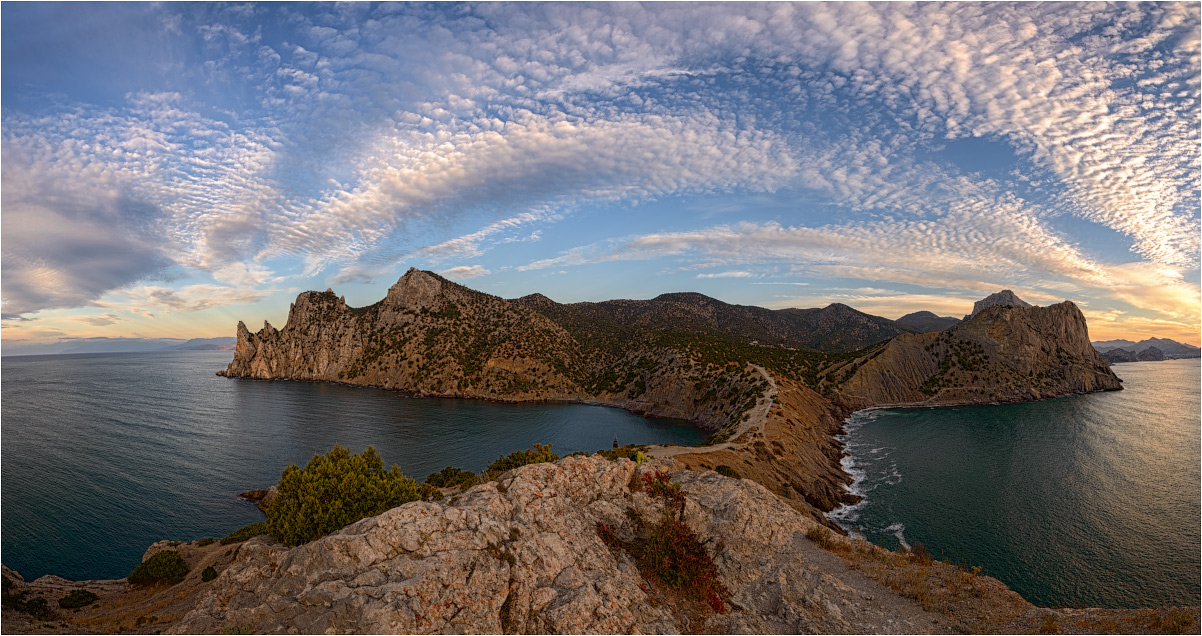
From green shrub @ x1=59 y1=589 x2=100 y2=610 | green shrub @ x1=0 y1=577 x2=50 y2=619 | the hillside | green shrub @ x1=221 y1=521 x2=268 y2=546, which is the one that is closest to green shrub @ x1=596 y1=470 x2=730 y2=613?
green shrub @ x1=0 y1=577 x2=50 y2=619

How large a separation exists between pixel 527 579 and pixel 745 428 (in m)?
63.2

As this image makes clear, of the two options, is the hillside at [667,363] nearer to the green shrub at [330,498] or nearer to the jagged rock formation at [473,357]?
the jagged rock formation at [473,357]

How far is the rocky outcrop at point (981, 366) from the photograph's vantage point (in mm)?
126500

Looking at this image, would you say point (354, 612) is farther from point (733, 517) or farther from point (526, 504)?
point (733, 517)

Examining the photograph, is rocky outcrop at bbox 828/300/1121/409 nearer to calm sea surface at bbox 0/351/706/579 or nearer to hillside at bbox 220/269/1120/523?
hillside at bbox 220/269/1120/523

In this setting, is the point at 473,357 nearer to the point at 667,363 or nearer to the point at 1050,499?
the point at 667,363

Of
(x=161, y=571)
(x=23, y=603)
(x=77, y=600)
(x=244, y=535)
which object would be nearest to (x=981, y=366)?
(x=244, y=535)

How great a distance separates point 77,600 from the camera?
29.0m

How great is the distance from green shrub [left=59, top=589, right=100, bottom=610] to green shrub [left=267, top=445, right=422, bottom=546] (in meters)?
10.6

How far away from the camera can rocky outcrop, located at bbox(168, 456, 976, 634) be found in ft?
52.0

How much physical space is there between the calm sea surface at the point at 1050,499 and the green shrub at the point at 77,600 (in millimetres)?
63237

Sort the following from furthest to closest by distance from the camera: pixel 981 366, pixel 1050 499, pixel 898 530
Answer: pixel 981 366, pixel 1050 499, pixel 898 530

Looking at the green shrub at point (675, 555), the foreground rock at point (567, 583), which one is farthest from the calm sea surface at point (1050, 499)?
the green shrub at point (675, 555)

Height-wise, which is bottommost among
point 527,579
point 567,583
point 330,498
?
point 330,498
